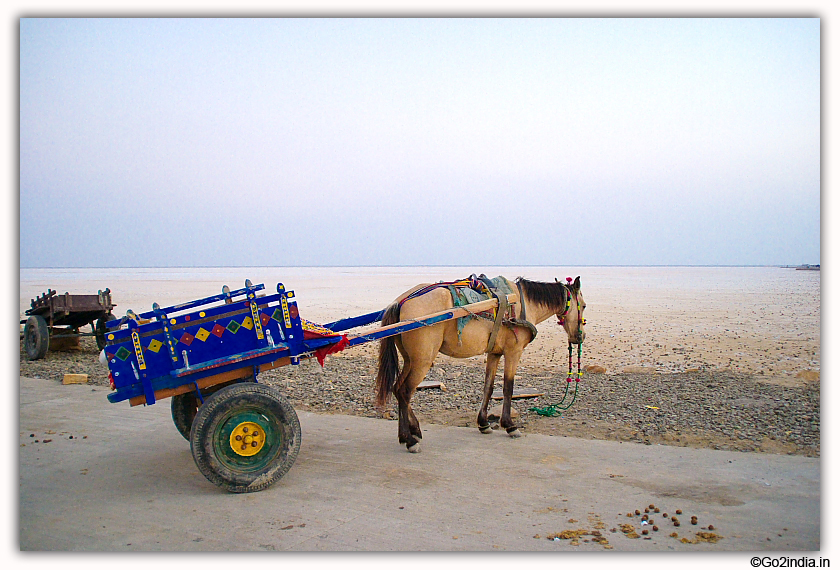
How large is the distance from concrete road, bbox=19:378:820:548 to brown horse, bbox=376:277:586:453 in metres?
0.45

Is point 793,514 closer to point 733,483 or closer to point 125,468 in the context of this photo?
point 733,483

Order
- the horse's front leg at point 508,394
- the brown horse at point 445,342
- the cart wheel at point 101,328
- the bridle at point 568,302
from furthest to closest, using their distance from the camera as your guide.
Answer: the cart wheel at point 101,328 < the bridle at point 568,302 < the horse's front leg at point 508,394 < the brown horse at point 445,342

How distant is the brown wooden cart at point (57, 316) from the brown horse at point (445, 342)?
922 cm

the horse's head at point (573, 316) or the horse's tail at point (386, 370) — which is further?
the horse's head at point (573, 316)

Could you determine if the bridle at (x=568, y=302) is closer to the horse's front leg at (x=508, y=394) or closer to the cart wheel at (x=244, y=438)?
the horse's front leg at (x=508, y=394)

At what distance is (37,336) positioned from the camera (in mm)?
13359

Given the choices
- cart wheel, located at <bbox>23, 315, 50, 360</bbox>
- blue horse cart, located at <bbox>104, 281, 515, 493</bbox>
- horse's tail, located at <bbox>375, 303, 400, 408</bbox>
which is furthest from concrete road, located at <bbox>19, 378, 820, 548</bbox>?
cart wheel, located at <bbox>23, 315, 50, 360</bbox>

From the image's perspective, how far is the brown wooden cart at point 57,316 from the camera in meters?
13.4

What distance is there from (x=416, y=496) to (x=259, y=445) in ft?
4.88

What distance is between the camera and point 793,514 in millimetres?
4836

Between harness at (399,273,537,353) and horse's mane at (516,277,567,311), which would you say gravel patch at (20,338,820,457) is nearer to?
harness at (399,273,537,353)

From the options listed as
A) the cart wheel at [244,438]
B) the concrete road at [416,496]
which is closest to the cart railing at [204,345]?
the cart wheel at [244,438]

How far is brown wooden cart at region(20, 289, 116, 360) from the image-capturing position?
527 inches

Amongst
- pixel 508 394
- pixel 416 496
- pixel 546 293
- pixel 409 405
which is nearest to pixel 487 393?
pixel 508 394
